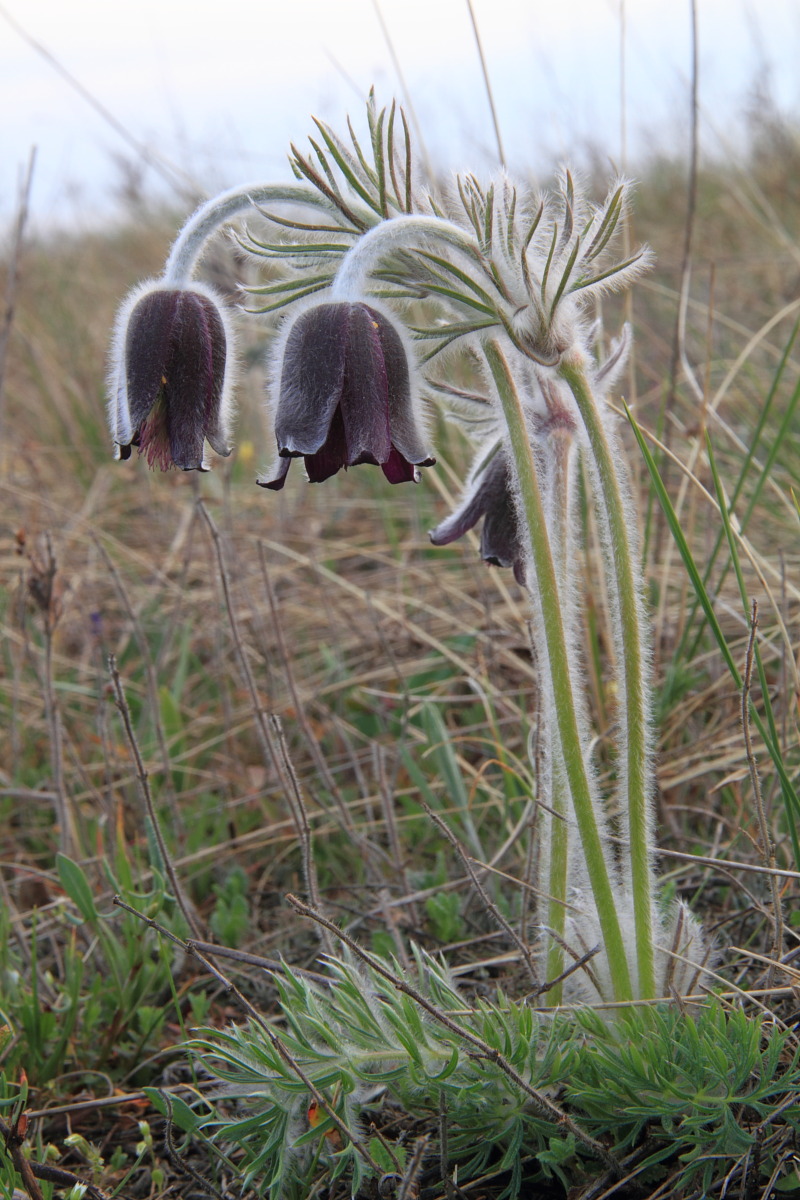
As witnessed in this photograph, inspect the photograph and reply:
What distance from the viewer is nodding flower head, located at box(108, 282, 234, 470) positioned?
1.18 metres

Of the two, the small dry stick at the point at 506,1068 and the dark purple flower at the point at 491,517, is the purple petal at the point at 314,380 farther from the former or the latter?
the small dry stick at the point at 506,1068

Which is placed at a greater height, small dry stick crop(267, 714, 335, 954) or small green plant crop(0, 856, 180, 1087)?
small dry stick crop(267, 714, 335, 954)

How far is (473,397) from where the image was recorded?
134 cm

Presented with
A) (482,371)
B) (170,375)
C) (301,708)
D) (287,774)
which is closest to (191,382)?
(170,375)

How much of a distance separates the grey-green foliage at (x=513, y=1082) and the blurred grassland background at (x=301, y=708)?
15 cm

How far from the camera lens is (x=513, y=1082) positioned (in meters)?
1.10

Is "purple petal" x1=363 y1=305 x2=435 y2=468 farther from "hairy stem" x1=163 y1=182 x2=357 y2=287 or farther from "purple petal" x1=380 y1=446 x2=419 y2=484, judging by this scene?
"hairy stem" x1=163 y1=182 x2=357 y2=287

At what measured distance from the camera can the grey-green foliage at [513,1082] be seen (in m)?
1.06

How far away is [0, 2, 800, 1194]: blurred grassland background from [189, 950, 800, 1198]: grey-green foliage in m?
0.15

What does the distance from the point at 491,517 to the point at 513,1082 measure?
0.71 m

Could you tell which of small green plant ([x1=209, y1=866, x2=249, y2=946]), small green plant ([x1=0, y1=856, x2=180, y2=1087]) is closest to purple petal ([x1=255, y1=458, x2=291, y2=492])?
small green plant ([x1=0, y1=856, x2=180, y2=1087])

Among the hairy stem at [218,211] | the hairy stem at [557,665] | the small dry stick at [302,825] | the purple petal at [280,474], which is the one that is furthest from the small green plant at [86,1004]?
the hairy stem at [218,211]

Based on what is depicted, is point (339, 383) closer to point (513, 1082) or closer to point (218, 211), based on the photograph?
point (218, 211)

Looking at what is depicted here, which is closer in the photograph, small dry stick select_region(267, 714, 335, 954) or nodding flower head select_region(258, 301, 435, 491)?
nodding flower head select_region(258, 301, 435, 491)
